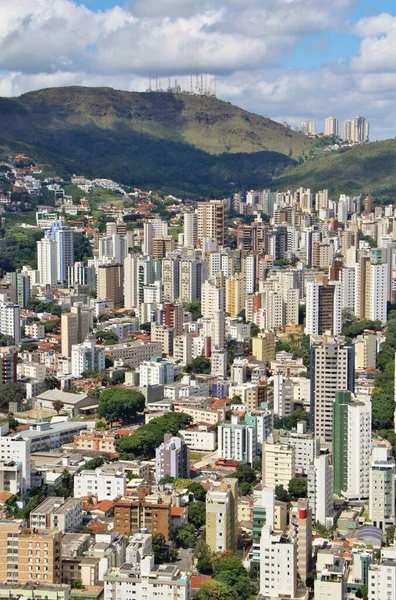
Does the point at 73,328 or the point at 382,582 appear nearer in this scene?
the point at 382,582

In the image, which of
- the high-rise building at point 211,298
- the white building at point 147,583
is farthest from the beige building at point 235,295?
the white building at point 147,583

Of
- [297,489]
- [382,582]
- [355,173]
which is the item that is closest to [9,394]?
[297,489]

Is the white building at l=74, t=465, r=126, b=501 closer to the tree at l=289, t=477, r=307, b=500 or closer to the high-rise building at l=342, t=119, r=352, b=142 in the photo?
the tree at l=289, t=477, r=307, b=500

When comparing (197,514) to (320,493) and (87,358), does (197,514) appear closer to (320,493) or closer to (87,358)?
(320,493)

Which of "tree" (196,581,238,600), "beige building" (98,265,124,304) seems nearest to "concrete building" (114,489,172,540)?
"tree" (196,581,238,600)

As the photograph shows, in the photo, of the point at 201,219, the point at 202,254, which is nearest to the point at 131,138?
the point at 201,219
